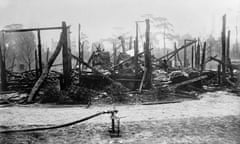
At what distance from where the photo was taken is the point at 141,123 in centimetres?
612

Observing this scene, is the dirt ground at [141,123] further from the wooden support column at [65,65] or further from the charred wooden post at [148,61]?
the charred wooden post at [148,61]

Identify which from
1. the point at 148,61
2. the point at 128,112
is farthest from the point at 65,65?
the point at 128,112

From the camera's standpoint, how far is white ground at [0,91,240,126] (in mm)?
6633

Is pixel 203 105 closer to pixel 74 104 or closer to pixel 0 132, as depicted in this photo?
pixel 74 104

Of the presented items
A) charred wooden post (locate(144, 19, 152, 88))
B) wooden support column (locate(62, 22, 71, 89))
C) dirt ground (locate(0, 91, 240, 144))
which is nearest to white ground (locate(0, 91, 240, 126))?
dirt ground (locate(0, 91, 240, 144))

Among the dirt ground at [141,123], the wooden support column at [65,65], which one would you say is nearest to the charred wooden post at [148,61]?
the dirt ground at [141,123]

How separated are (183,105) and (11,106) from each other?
6.75 m

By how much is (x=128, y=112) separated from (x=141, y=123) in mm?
1437

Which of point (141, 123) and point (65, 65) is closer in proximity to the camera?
point (141, 123)

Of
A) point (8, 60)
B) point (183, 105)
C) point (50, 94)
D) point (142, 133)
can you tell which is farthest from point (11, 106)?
point (8, 60)

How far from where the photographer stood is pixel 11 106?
341 inches

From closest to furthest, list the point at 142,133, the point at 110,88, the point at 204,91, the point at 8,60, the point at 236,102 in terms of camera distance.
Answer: the point at 142,133, the point at 236,102, the point at 110,88, the point at 204,91, the point at 8,60

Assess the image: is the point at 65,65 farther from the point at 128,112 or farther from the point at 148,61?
the point at 128,112

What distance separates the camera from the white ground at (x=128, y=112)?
21.8 feet
